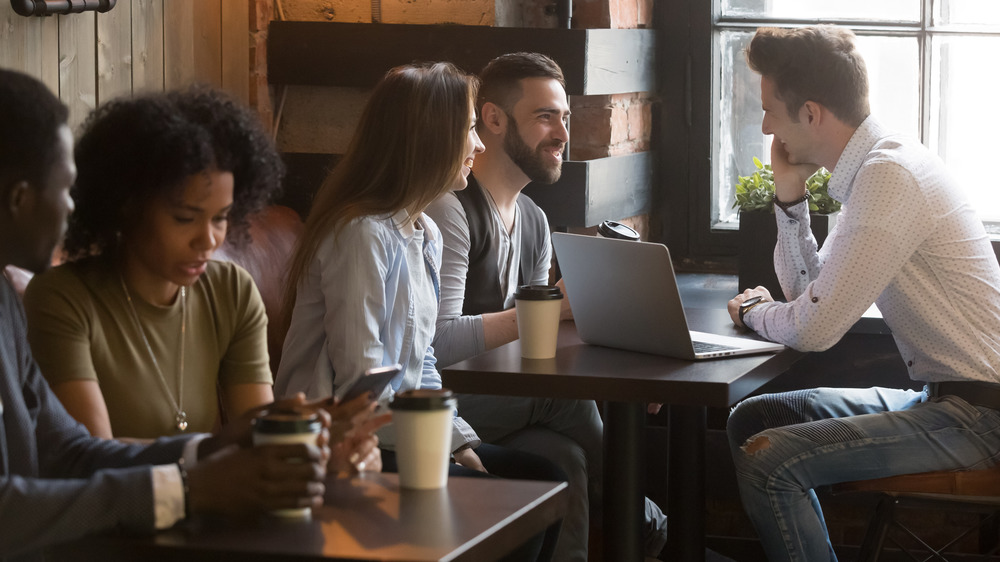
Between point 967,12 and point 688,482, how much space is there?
1.97m

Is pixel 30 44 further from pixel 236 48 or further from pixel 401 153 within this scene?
pixel 236 48

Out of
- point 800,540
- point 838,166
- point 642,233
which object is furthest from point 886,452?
point 642,233

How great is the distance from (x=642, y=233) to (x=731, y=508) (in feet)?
3.30

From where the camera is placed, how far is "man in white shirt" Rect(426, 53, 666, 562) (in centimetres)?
277

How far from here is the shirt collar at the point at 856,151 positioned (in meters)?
2.55

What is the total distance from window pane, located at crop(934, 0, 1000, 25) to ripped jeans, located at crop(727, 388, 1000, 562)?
5.71ft

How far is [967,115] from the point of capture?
3764mm

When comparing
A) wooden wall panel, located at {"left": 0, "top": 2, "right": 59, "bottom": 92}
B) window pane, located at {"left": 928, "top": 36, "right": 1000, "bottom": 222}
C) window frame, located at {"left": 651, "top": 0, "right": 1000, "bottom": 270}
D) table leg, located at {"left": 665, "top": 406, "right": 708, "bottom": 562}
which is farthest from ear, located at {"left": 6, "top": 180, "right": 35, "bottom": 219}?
window pane, located at {"left": 928, "top": 36, "right": 1000, "bottom": 222}

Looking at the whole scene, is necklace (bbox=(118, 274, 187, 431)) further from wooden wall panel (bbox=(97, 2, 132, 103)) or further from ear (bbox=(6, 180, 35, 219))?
wooden wall panel (bbox=(97, 2, 132, 103))

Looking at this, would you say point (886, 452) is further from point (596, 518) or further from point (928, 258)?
point (596, 518)

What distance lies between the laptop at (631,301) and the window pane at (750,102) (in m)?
1.58

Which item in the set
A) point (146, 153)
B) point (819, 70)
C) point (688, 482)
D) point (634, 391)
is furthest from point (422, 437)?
point (819, 70)

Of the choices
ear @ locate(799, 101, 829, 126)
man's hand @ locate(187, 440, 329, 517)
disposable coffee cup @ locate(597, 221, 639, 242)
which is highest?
ear @ locate(799, 101, 829, 126)

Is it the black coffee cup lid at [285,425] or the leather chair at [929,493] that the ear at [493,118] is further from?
the black coffee cup lid at [285,425]
